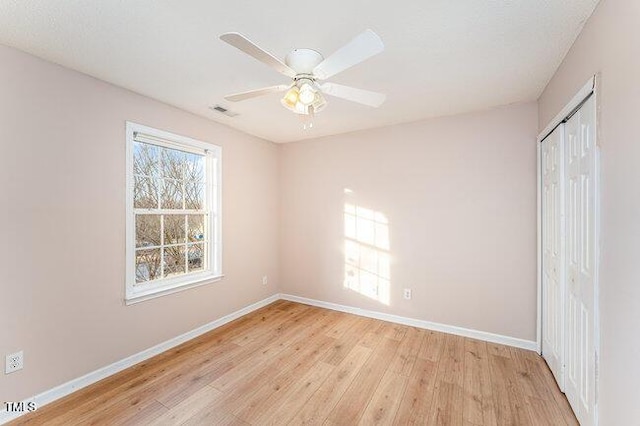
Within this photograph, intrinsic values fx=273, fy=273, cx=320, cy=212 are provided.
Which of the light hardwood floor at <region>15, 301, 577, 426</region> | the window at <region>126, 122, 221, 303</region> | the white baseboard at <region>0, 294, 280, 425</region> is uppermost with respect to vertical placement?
the window at <region>126, 122, 221, 303</region>

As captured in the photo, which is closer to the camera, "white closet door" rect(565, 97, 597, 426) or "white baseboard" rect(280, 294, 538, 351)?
"white closet door" rect(565, 97, 597, 426)

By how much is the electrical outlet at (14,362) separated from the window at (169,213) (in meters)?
0.74

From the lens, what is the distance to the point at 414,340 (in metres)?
3.02

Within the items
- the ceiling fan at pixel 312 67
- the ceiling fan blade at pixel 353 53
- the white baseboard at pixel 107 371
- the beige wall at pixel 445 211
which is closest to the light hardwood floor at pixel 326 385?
the white baseboard at pixel 107 371

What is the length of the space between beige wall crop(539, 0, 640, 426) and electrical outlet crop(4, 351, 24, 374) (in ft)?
11.5

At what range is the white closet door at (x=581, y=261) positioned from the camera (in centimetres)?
158

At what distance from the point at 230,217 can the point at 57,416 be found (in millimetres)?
2274

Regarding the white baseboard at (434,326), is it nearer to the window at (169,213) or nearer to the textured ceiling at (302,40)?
Answer: the window at (169,213)

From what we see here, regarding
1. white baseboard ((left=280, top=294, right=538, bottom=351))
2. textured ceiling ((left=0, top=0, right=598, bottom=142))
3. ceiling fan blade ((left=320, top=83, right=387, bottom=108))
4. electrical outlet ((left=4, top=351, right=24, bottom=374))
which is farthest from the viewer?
white baseboard ((left=280, top=294, right=538, bottom=351))

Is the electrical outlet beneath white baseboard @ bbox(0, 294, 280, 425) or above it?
above

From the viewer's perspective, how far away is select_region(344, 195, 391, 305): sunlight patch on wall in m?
3.58

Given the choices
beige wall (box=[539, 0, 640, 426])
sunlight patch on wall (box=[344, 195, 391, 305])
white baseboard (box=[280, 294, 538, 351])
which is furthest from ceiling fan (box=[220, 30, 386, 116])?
white baseboard (box=[280, 294, 538, 351])

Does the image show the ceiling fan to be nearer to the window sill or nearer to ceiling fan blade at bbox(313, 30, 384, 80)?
ceiling fan blade at bbox(313, 30, 384, 80)

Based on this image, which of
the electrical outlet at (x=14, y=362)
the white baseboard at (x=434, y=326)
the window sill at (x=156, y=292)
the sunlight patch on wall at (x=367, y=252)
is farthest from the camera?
the sunlight patch on wall at (x=367, y=252)
